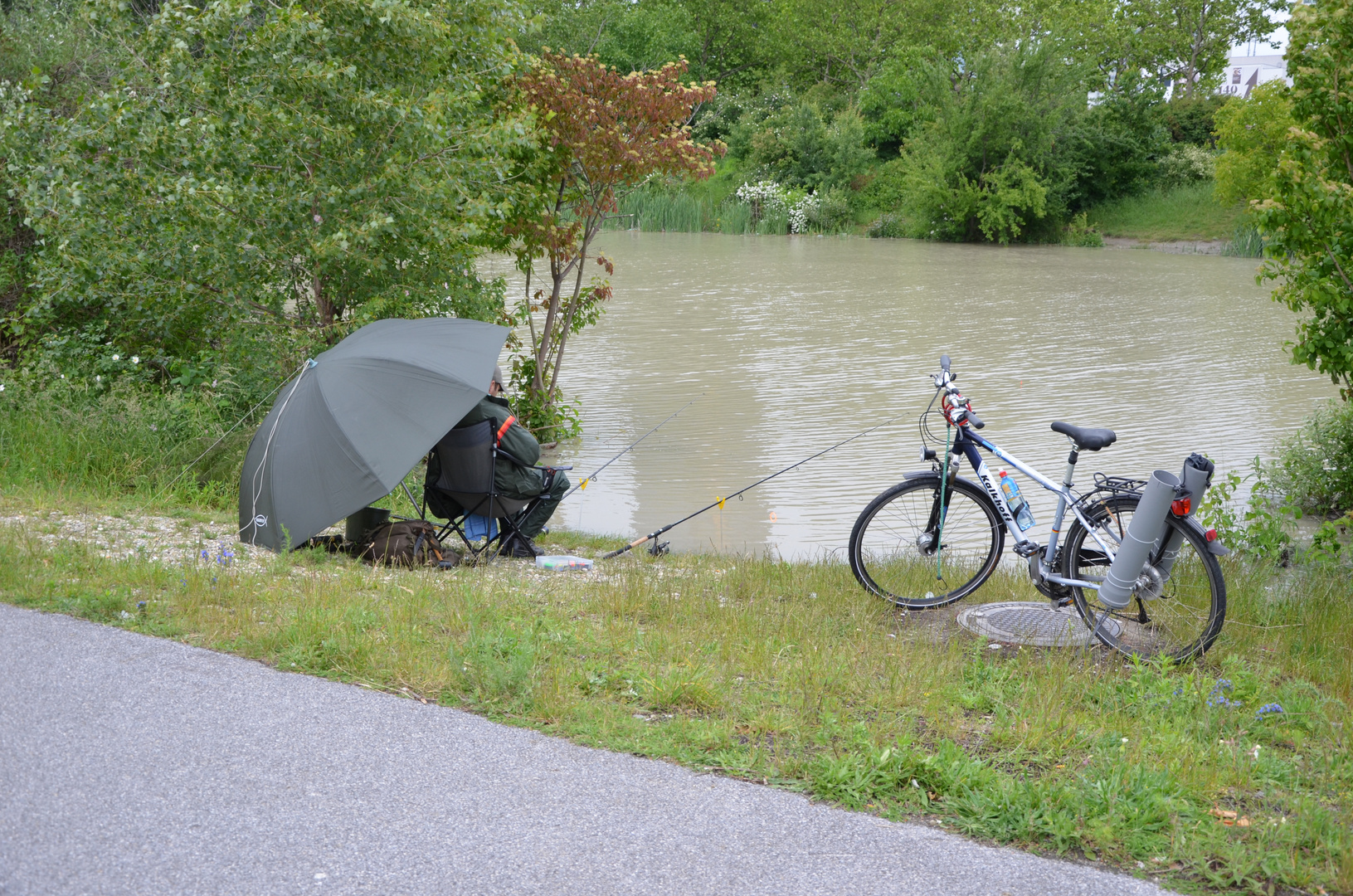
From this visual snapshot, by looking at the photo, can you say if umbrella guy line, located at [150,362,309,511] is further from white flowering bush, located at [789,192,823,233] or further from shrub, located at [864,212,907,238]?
shrub, located at [864,212,907,238]

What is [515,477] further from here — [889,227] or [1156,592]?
[889,227]

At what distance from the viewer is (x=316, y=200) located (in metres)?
8.63

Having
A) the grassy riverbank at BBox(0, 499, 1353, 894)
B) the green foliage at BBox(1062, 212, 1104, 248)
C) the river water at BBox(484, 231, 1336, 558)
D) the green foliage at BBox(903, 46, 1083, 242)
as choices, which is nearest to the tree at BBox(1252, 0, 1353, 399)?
the grassy riverbank at BBox(0, 499, 1353, 894)

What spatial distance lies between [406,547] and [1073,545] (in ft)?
11.7

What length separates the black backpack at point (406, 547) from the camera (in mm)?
6434

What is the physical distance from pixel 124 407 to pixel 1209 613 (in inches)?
312

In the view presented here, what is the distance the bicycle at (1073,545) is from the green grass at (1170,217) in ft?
120

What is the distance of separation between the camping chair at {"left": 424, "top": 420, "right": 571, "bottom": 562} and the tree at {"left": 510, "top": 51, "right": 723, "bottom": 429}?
4.35 m

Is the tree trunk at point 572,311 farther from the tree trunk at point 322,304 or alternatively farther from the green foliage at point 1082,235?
the green foliage at point 1082,235

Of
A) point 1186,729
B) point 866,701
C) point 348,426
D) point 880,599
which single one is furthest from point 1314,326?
point 348,426

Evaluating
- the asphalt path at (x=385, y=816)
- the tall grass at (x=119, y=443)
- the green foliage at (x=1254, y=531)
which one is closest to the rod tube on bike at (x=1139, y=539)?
the asphalt path at (x=385, y=816)

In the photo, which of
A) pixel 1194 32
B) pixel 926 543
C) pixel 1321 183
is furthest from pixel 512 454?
pixel 1194 32

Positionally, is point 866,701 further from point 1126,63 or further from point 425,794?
point 1126,63

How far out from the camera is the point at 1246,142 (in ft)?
111
